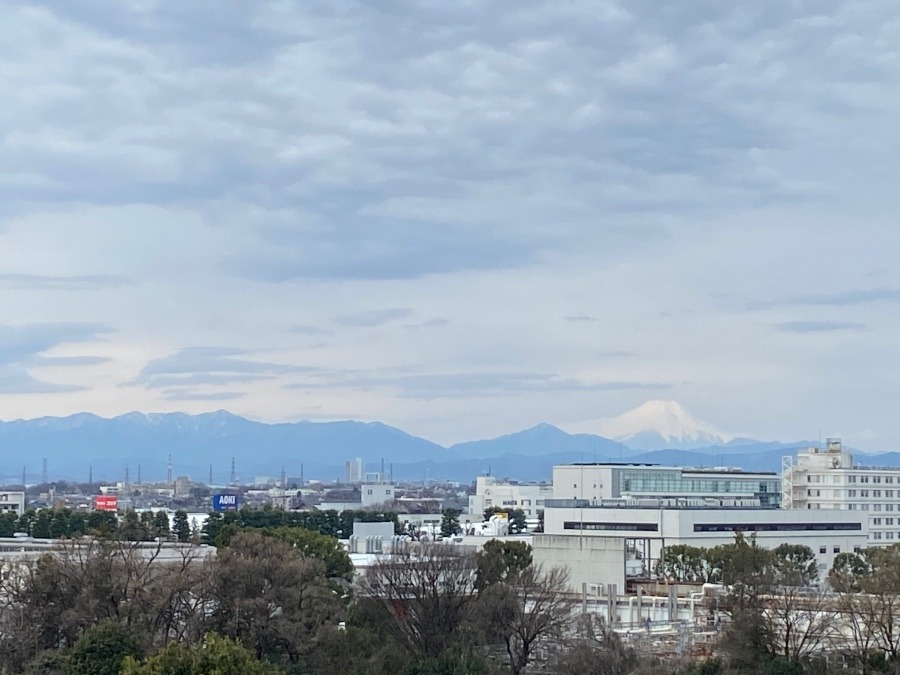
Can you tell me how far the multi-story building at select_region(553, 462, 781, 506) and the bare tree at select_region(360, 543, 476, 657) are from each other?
2844 inches

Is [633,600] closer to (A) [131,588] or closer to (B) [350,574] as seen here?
(B) [350,574]

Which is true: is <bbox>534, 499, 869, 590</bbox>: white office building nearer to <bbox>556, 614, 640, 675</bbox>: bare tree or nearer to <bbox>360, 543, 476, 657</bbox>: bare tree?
<bbox>360, 543, 476, 657</bbox>: bare tree

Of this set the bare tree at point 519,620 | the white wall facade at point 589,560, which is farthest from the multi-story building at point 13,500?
the bare tree at point 519,620

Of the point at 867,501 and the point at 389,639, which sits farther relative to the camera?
the point at 867,501

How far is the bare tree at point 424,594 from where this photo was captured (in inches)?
1909

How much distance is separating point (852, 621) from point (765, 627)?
2.68 m

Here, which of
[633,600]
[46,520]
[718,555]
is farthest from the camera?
[46,520]

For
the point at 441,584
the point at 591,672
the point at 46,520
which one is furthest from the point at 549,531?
the point at 591,672

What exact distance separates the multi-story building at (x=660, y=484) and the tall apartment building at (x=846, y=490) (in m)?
5.62

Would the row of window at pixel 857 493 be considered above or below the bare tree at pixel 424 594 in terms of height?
above

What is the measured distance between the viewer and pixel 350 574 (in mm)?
63219

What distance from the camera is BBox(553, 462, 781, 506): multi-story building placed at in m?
125

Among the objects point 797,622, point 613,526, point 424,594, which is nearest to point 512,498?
point 613,526

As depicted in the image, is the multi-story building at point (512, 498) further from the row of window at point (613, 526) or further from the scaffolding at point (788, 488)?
the row of window at point (613, 526)
